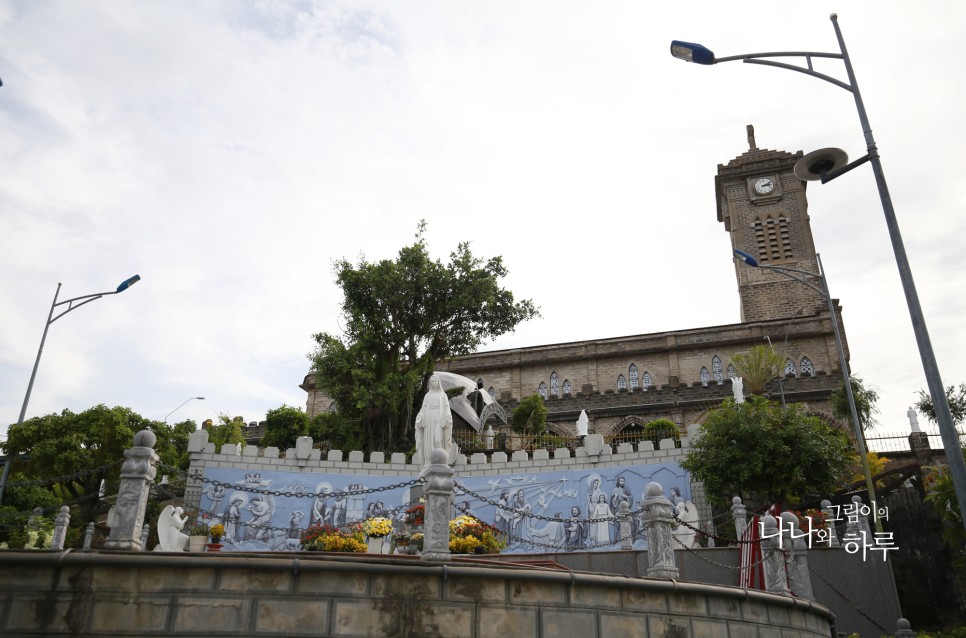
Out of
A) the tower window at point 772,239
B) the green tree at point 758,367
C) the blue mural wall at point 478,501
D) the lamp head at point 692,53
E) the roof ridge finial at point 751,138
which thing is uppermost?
the roof ridge finial at point 751,138

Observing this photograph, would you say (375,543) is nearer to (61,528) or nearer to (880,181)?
(61,528)

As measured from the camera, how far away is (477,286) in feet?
97.6

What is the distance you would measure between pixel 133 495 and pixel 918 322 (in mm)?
9734

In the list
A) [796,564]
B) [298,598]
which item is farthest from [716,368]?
[298,598]

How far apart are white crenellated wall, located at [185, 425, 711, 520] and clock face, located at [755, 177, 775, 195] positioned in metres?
32.8

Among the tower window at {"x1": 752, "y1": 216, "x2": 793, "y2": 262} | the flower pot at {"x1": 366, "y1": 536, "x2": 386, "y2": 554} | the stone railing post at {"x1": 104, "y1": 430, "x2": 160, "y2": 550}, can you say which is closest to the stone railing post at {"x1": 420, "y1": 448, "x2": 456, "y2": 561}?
the stone railing post at {"x1": 104, "y1": 430, "x2": 160, "y2": 550}

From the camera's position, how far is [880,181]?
9508 millimetres

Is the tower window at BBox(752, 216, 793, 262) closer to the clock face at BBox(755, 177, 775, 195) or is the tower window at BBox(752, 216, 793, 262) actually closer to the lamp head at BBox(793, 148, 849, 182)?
the clock face at BBox(755, 177, 775, 195)

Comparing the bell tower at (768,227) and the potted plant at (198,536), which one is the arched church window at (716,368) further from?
the potted plant at (198,536)

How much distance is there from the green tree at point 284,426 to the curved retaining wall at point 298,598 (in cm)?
2344

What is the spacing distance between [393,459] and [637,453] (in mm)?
7843

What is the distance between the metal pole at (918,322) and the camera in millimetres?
7891

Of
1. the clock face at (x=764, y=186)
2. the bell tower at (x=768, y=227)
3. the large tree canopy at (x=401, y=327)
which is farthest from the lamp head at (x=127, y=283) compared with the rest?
the clock face at (x=764, y=186)

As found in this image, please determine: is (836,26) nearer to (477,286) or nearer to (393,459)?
(393,459)
